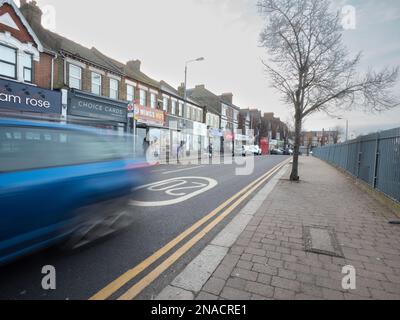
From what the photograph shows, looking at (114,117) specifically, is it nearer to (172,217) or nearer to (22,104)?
(22,104)

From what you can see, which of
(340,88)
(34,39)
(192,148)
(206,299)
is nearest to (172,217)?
(206,299)

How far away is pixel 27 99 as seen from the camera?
13.4 metres

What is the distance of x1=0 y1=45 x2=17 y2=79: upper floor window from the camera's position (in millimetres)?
12664

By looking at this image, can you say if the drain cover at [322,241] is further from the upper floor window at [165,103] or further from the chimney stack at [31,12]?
the upper floor window at [165,103]

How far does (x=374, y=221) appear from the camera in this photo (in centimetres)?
514

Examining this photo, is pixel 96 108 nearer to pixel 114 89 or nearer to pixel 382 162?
pixel 114 89

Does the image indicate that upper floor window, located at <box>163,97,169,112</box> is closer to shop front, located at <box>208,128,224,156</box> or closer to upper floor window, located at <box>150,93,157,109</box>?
upper floor window, located at <box>150,93,157,109</box>

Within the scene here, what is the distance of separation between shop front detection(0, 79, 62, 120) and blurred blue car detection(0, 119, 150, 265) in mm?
9627

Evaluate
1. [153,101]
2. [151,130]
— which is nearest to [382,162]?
[151,130]

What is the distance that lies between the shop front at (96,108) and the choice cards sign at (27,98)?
1.13 meters

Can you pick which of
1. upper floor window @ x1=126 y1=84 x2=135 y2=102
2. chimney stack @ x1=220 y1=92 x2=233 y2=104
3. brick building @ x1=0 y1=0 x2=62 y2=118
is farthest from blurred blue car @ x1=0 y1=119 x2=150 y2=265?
chimney stack @ x1=220 y1=92 x2=233 y2=104

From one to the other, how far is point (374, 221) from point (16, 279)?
634cm

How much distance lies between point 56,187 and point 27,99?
44.6 feet

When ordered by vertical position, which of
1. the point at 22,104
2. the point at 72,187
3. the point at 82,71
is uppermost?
the point at 82,71
